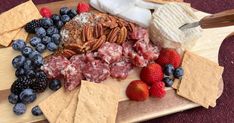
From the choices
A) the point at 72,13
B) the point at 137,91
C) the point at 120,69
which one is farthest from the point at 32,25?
the point at 137,91

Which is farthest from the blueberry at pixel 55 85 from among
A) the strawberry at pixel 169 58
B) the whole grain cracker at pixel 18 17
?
the strawberry at pixel 169 58

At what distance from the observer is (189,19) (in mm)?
1663

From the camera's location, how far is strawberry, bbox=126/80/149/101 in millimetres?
1529

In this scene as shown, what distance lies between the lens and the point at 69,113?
58.3 inches

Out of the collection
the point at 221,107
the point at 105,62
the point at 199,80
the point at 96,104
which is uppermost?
the point at 105,62

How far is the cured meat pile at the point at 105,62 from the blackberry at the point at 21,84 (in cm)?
8

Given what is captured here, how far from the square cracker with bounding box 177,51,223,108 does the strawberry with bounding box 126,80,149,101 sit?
156 millimetres

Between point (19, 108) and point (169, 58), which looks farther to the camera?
point (169, 58)

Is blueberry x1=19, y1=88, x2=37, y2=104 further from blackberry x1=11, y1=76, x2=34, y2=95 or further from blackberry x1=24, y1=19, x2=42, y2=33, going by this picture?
blackberry x1=24, y1=19, x2=42, y2=33

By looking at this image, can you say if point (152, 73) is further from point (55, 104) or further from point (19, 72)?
point (19, 72)

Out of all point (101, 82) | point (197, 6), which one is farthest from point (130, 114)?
point (197, 6)

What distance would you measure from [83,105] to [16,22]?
518mm

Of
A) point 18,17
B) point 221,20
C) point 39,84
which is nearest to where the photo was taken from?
point 221,20

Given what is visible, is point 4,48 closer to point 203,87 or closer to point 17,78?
point 17,78
